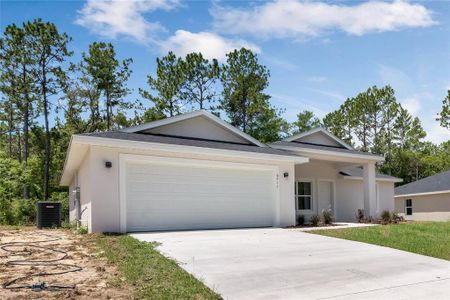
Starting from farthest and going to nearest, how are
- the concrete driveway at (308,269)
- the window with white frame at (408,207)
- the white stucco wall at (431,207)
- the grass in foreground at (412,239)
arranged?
1. the window with white frame at (408,207)
2. the white stucco wall at (431,207)
3. the grass in foreground at (412,239)
4. the concrete driveway at (308,269)

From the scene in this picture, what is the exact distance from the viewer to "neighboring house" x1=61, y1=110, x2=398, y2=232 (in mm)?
11680

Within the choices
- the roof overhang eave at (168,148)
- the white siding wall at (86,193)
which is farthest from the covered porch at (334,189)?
the white siding wall at (86,193)

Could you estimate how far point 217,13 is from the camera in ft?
42.5

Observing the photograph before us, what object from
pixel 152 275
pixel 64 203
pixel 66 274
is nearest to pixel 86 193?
pixel 66 274

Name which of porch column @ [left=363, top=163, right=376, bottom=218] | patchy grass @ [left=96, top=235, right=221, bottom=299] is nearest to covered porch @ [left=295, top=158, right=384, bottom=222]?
porch column @ [left=363, top=163, right=376, bottom=218]

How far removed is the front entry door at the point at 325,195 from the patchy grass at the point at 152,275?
501 inches

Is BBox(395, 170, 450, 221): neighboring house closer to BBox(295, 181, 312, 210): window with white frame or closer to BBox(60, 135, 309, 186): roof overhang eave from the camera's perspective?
BBox(295, 181, 312, 210): window with white frame

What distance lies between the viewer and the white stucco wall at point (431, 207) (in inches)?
1007

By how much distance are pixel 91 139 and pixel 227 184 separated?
4787mm

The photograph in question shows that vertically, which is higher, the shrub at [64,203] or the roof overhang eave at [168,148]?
the roof overhang eave at [168,148]

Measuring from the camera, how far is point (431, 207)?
26781 millimetres

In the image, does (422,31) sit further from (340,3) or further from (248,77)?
(248,77)

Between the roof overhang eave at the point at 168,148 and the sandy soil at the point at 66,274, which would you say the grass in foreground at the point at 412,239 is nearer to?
the roof overhang eave at the point at 168,148

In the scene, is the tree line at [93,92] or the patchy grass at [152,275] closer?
the patchy grass at [152,275]
